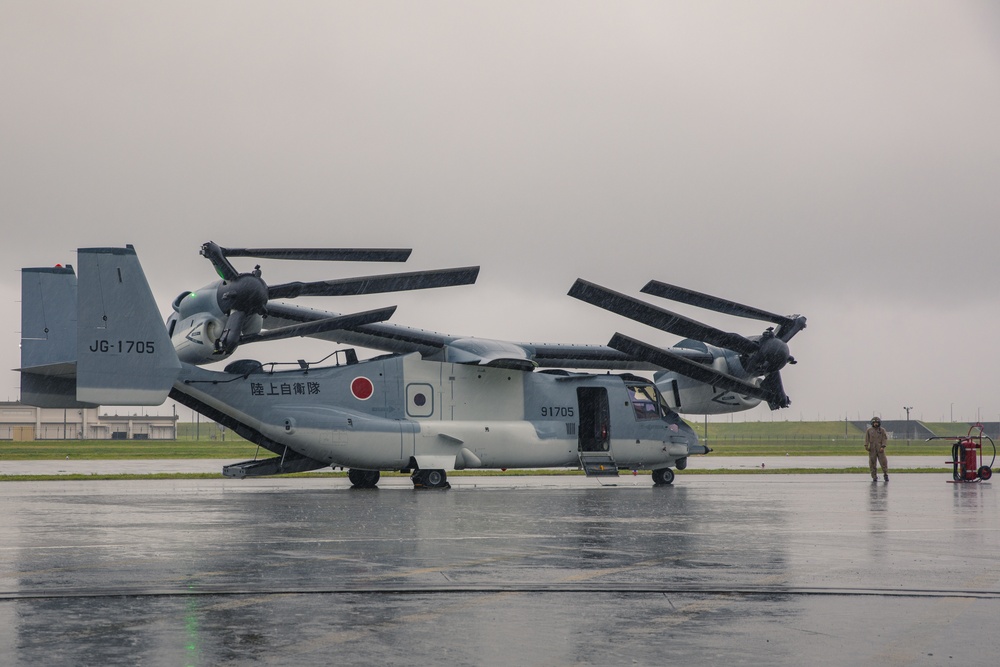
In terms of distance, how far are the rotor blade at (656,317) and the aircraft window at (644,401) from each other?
2.30 metres

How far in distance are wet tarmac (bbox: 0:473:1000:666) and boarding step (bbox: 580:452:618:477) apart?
9.07m

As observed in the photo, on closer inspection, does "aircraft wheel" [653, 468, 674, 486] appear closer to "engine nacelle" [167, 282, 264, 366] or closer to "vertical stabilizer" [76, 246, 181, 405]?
"engine nacelle" [167, 282, 264, 366]

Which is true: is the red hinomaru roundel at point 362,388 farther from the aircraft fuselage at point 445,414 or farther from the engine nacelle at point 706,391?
the engine nacelle at point 706,391

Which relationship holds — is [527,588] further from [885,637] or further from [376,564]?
[885,637]

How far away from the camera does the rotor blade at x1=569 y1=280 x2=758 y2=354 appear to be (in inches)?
1034

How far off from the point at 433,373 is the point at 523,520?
1091 cm

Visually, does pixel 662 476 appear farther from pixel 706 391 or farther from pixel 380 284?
pixel 380 284

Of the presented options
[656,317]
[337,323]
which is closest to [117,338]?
[337,323]

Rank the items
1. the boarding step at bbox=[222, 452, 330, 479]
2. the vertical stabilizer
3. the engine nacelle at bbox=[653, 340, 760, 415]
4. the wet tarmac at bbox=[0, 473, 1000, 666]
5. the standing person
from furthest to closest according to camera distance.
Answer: the engine nacelle at bbox=[653, 340, 760, 415] < the standing person < the boarding step at bbox=[222, 452, 330, 479] < the vertical stabilizer < the wet tarmac at bbox=[0, 473, 1000, 666]

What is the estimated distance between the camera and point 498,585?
9844mm

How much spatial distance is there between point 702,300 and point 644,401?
3438 millimetres

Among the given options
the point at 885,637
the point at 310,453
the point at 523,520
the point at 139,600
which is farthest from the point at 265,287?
the point at 885,637

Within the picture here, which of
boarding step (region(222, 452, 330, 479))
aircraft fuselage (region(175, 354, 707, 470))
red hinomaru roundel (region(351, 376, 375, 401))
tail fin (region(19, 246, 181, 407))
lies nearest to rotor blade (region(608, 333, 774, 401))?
aircraft fuselage (region(175, 354, 707, 470))

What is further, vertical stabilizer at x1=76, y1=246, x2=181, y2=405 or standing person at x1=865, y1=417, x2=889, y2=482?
standing person at x1=865, y1=417, x2=889, y2=482
